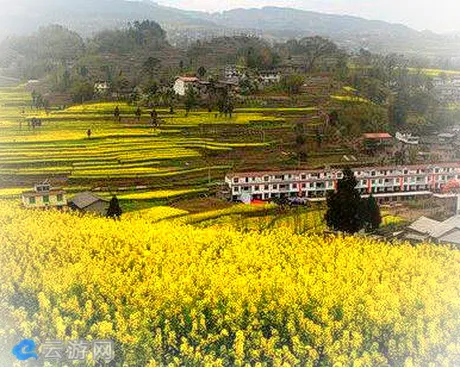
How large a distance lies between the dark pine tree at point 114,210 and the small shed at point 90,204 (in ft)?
0.43

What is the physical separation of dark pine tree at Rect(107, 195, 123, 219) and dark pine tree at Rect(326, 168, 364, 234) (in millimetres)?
2866

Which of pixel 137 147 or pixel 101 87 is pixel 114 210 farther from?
pixel 101 87

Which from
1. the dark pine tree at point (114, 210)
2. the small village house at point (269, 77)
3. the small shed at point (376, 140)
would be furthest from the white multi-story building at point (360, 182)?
the small village house at point (269, 77)

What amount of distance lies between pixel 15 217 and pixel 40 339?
10.4ft

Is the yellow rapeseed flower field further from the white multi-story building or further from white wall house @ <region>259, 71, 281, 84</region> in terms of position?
white wall house @ <region>259, 71, 281, 84</region>

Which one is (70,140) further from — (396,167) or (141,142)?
(396,167)

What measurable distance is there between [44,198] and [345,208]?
4090mm

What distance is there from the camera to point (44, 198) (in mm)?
8883

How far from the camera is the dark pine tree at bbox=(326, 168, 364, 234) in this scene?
8656mm

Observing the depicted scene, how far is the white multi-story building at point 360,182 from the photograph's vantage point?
931 centimetres

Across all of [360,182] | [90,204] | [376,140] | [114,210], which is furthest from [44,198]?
[376,140]

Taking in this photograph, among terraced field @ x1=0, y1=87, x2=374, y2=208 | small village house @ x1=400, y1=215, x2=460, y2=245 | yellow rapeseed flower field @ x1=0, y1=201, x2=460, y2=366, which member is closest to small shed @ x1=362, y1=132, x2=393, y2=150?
terraced field @ x1=0, y1=87, x2=374, y2=208

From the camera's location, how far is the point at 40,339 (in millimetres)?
5613

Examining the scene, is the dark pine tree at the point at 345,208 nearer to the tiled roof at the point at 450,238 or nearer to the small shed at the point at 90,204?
the tiled roof at the point at 450,238
